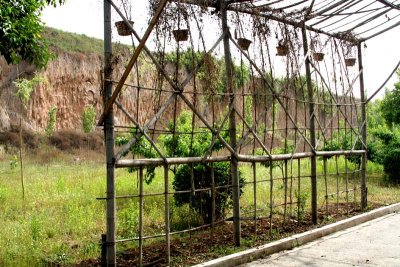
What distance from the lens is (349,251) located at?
280 inches

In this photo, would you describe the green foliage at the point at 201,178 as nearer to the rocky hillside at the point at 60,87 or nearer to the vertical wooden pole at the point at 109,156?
the vertical wooden pole at the point at 109,156

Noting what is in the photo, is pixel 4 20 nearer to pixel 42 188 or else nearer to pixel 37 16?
pixel 37 16

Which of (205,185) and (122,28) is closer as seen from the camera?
(122,28)

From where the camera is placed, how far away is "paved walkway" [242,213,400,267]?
6.48 meters

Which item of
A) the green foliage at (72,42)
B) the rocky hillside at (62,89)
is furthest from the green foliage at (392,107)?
the green foliage at (72,42)

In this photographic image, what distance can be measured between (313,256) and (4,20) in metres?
5.01

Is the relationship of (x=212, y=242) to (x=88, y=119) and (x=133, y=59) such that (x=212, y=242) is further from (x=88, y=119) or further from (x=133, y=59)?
(x=88, y=119)

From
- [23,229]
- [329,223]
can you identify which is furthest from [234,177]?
[23,229]

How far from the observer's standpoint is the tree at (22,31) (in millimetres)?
5312

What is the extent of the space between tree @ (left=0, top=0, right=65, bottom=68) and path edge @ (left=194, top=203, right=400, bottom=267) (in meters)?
3.26

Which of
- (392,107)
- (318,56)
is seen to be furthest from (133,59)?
(392,107)

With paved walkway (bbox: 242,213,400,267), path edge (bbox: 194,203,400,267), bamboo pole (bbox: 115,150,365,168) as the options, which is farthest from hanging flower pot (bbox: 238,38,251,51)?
paved walkway (bbox: 242,213,400,267)

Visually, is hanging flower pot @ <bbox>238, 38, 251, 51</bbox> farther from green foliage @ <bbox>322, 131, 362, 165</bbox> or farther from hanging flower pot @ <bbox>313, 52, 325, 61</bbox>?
green foliage @ <bbox>322, 131, 362, 165</bbox>

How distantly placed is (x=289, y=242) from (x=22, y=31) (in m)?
4.79
